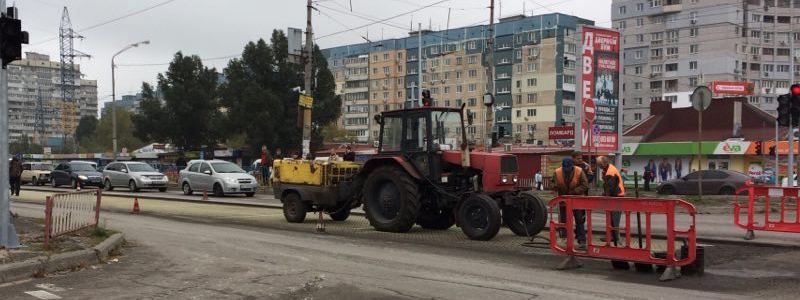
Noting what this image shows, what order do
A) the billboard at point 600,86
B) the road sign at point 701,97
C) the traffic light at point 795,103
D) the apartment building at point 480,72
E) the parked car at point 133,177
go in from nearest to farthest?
the traffic light at point 795,103 → the road sign at point 701,97 → the billboard at point 600,86 → the parked car at point 133,177 → the apartment building at point 480,72

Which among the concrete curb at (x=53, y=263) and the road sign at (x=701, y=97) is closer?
the concrete curb at (x=53, y=263)

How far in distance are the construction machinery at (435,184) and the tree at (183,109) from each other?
4749 cm

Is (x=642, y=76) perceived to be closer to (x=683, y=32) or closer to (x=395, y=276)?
(x=683, y=32)

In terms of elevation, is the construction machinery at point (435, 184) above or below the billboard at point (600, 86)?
below

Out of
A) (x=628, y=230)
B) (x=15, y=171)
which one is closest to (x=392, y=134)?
(x=628, y=230)

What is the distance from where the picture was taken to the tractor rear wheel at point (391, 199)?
12.5m

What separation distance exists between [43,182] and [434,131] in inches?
1360

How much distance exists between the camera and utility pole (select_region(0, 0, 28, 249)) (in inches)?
365

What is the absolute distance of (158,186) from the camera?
32.0m

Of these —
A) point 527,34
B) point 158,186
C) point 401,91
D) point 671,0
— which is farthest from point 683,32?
point 158,186

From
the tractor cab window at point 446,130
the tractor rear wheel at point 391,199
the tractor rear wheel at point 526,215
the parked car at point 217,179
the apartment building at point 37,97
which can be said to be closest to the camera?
the tractor rear wheel at point 526,215

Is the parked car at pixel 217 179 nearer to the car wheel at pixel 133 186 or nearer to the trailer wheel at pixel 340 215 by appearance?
the car wheel at pixel 133 186

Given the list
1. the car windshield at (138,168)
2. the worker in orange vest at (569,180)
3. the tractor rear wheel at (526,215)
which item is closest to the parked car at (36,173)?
the car windshield at (138,168)

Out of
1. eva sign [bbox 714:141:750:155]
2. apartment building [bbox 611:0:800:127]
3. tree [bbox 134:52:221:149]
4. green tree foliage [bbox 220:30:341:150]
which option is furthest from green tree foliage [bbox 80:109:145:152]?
eva sign [bbox 714:141:750:155]
